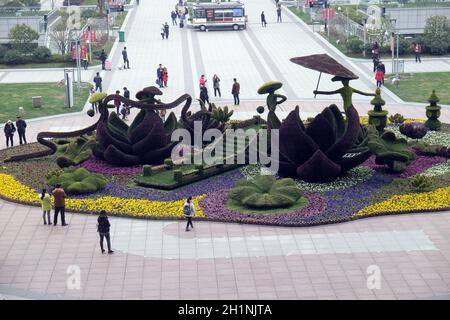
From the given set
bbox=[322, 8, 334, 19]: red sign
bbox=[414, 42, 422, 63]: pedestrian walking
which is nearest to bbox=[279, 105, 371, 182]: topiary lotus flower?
bbox=[414, 42, 422, 63]: pedestrian walking

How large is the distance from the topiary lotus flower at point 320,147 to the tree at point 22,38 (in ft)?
103

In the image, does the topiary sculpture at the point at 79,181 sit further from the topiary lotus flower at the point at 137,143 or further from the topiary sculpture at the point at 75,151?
the topiary lotus flower at the point at 137,143

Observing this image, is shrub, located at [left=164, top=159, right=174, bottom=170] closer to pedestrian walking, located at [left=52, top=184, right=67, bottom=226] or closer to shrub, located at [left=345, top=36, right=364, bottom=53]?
pedestrian walking, located at [left=52, top=184, right=67, bottom=226]

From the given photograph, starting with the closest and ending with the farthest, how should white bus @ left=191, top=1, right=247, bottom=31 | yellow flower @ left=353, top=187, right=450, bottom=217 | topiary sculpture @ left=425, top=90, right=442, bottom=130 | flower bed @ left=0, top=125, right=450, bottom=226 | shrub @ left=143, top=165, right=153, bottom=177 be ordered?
1. flower bed @ left=0, top=125, right=450, bottom=226
2. yellow flower @ left=353, top=187, right=450, bottom=217
3. shrub @ left=143, top=165, right=153, bottom=177
4. topiary sculpture @ left=425, top=90, right=442, bottom=130
5. white bus @ left=191, top=1, right=247, bottom=31

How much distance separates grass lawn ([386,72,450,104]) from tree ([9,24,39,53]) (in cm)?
2220

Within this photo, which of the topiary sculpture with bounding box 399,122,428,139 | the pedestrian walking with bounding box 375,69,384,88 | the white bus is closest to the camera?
the topiary sculpture with bounding box 399,122,428,139

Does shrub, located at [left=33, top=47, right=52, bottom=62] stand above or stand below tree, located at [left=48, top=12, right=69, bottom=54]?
below

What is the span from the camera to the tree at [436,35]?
58.2 m

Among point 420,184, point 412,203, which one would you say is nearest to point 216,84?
point 420,184

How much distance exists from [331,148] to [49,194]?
28.7 feet

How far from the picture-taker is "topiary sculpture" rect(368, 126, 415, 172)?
31.6 metres

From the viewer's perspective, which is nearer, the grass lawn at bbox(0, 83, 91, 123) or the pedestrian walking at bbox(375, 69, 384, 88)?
the grass lawn at bbox(0, 83, 91, 123)

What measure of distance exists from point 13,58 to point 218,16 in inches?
665

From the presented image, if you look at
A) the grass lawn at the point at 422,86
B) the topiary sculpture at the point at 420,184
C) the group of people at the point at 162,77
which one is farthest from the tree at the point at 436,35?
the topiary sculpture at the point at 420,184
